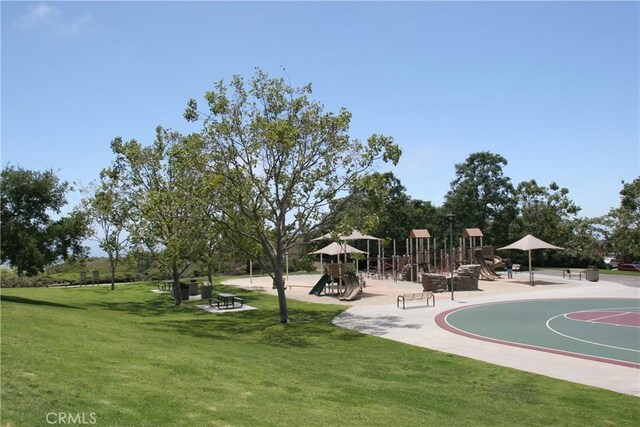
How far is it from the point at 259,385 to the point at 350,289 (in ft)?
75.8

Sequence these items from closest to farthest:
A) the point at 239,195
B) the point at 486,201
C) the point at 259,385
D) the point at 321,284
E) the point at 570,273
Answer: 1. the point at 259,385
2. the point at 239,195
3. the point at 321,284
4. the point at 570,273
5. the point at 486,201

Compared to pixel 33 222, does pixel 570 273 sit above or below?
below

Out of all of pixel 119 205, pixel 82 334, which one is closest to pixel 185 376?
pixel 82 334

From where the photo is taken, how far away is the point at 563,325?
21.5 metres

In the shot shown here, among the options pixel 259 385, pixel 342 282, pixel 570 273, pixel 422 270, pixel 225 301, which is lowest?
pixel 225 301

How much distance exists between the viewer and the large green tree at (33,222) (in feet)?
74.0

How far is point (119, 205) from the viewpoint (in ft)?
108

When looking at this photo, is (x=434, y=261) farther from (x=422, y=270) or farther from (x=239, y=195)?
(x=239, y=195)

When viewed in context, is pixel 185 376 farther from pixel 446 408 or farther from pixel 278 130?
pixel 278 130

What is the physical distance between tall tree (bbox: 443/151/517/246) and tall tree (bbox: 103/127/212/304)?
39.9 meters

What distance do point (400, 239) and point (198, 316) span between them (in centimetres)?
3806

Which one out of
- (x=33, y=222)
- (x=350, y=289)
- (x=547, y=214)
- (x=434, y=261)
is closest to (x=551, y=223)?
(x=547, y=214)

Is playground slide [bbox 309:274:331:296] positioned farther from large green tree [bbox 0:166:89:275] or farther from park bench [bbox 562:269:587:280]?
park bench [bbox 562:269:587:280]

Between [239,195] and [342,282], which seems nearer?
[239,195]
